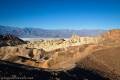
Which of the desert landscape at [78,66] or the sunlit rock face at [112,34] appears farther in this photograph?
the sunlit rock face at [112,34]

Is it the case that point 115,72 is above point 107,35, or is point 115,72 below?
below

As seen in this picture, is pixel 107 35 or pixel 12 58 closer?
pixel 12 58

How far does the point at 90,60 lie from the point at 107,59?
2.59 m

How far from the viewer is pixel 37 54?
5650cm

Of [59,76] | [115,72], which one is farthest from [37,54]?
[59,76]

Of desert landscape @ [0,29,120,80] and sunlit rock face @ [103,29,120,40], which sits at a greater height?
sunlit rock face @ [103,29,120,40]

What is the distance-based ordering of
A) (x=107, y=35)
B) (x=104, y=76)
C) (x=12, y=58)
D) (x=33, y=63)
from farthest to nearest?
(x=107, y=35) → (x=12, y=58) → (x=33, y=63) → (x=104, y=76)

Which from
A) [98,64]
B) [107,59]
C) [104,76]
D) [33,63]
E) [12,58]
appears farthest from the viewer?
[12,58]

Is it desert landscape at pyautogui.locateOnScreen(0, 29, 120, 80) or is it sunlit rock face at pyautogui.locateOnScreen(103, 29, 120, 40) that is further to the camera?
sunlit rock face at pyautogui.locateOnScreen(103, 29, 120, 40)

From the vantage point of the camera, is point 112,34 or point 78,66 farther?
point 112,34

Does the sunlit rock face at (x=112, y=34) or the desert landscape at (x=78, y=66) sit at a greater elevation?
the sunlit rock face at (x=112, y=34)

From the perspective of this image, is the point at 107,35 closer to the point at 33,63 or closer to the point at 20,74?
the point at 33,63

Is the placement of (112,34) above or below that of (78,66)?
above

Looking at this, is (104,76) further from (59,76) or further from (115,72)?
(59,76)
